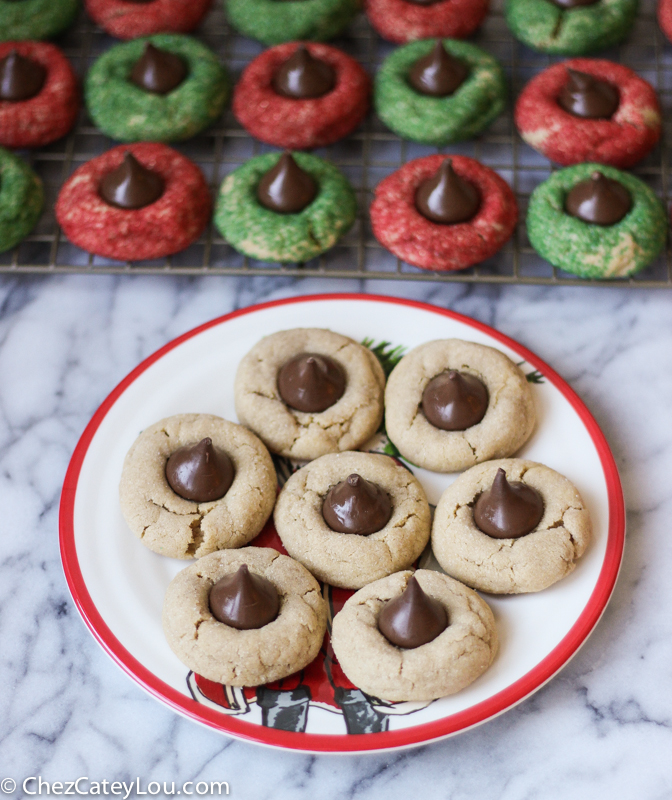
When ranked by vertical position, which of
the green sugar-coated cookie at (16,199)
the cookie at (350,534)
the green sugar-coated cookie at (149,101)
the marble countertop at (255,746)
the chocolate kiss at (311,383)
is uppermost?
the green sugar-coated cookie at (149,101)

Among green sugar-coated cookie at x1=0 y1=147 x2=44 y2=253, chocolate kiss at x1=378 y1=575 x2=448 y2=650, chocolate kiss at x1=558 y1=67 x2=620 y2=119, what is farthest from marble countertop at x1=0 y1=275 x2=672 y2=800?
chocolate kiss at x1=558 y1=67 x2=620 y2=119

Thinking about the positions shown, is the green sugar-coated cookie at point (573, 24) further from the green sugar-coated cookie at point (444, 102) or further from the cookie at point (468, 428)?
the cookie at point (468, 428)

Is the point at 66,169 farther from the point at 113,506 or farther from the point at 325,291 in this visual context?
the point at 113,506

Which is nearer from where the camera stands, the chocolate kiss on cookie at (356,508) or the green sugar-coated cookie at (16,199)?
the chocolate kiss on cookie at (356,508)

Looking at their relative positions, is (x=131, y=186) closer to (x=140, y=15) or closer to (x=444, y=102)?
(x=140, y=15)

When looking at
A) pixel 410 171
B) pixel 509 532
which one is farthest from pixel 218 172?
pixel 509 532

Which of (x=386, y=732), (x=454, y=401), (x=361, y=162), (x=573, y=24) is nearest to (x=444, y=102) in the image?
(x=361, y=162)

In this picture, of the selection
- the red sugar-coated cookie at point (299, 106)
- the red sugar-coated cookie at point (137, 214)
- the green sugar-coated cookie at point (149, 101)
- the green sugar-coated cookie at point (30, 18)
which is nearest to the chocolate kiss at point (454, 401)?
the red sugar-coated cookie at point (137, 214)
